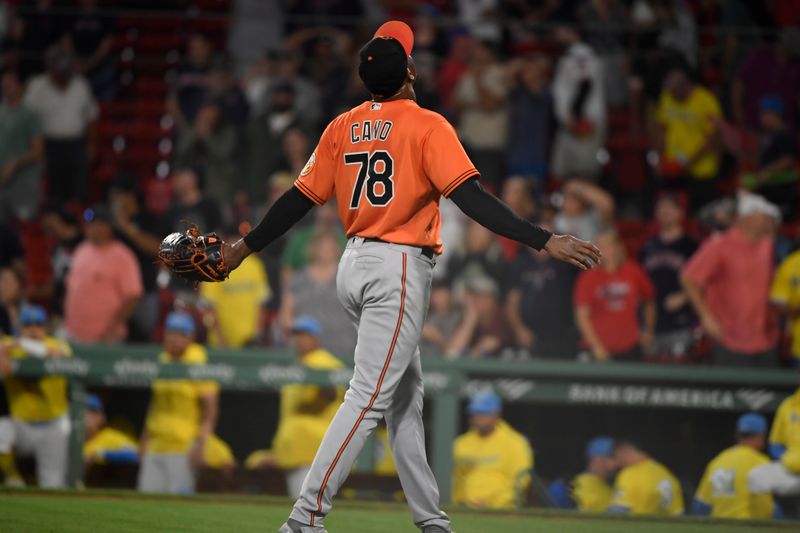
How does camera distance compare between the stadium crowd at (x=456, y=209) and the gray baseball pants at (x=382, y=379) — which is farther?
the stadium crowd at (x=456, y=209)

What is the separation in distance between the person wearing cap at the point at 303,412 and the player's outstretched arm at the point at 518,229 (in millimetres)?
3867

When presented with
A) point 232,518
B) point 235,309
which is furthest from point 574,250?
point 235,309

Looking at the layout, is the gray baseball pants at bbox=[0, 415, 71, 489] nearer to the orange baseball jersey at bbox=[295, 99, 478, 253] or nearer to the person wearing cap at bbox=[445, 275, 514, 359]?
the person wearing cap at bbox=[445, 275, 514, 359]

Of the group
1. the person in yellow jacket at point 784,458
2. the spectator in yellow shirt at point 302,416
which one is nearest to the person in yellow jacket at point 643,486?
the person in yellow jacket at point 784,458

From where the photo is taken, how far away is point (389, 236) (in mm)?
4301

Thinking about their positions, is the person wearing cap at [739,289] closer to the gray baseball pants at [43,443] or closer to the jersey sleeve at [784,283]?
the jersey sleeve at [784,283]

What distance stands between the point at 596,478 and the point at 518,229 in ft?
13.3

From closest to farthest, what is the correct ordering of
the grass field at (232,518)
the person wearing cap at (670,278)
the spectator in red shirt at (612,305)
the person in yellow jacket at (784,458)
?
1. the grass field at (232,518)
2. the person in yellow jacket at (784,458)
3. the spectator in red shirt at (612,305)
4. the person wearing cap at (670,278)

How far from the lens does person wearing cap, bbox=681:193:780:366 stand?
852cm

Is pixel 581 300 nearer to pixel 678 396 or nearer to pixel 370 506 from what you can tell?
pixel 678 396

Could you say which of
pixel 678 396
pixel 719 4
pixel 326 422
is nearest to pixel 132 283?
pixel 326 422

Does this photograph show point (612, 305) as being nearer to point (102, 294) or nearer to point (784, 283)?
point (784, 283)

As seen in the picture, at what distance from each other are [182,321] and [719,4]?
6.89 meters

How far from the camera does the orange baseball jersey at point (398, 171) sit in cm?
425
